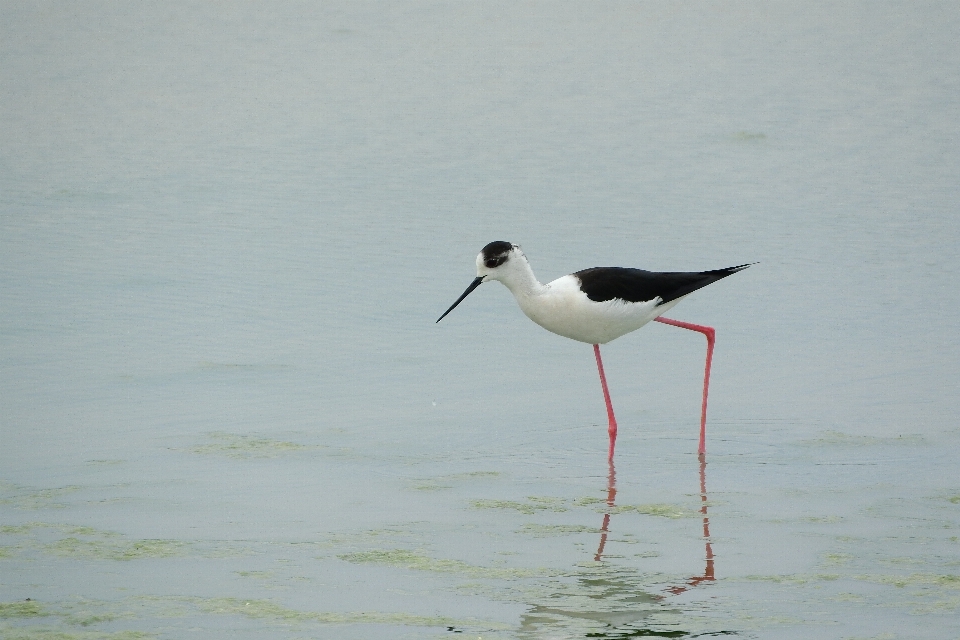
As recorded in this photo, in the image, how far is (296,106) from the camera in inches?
490

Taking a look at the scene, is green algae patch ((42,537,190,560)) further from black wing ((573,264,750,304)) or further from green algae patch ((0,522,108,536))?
black wing ((573,264,750,304))

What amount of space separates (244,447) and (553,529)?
1.62m

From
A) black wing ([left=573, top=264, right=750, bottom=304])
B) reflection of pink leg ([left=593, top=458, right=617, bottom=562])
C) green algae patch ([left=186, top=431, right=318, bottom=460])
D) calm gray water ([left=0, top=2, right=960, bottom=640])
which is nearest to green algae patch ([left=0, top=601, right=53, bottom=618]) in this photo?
calm gray water ([left=0, top=2, right=960, bottom=640])

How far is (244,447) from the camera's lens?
6.41 m

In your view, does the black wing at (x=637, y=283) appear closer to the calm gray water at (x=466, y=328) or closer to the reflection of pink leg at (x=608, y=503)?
the calm gray water at (x=466, y=328)

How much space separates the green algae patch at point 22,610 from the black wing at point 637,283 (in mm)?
3230

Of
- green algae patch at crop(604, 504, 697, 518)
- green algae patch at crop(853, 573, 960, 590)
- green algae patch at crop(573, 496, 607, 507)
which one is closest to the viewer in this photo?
green algae patch at crop(853, 573, 960, 590)

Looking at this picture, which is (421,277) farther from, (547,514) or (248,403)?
(547,514)

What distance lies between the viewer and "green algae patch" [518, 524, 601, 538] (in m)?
5.41

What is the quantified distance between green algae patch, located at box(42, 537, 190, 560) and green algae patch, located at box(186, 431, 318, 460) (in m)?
1.05

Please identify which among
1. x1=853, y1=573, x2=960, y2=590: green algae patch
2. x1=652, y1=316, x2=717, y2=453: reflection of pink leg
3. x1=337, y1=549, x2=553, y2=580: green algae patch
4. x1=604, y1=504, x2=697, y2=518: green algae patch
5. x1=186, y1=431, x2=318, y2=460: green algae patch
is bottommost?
x1=853, y1=573, x2=960, y2=590: green algae patch

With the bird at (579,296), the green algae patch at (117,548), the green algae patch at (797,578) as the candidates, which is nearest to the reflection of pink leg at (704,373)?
the bird at (579,296)

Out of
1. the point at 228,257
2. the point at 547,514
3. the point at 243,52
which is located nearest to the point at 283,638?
the point at 547,514

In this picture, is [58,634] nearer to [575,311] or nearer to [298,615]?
[298,615]
